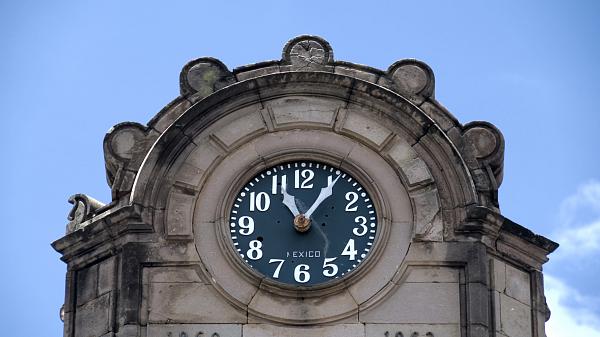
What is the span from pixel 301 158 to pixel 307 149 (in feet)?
0.58

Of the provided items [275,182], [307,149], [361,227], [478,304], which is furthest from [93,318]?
[478,304]

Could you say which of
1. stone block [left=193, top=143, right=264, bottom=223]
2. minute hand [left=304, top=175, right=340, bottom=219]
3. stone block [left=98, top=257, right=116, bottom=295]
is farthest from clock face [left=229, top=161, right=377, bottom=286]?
stone block [left=98, top=257, right=116, bottom=295]

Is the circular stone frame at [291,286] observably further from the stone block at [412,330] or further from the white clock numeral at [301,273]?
the stone block at [412,330]

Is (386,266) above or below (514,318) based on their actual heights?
above

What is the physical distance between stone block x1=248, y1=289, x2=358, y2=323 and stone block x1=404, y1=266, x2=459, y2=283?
1.09 meters

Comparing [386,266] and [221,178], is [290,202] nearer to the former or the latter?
[221,178]

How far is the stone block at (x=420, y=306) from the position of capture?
53750 mm

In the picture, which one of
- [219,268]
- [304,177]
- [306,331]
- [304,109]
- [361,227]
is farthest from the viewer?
[304,109]

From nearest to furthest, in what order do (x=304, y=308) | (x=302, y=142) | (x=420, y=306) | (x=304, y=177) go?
(x=304, y=308) < (x=420, y=306) < (x=304, y=177) < (x=302, y=142)

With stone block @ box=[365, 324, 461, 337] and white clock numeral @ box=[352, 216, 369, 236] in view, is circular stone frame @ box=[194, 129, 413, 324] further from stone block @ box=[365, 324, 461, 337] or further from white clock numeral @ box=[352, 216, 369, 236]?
stone block @ box=[365, 324, 461, 337]

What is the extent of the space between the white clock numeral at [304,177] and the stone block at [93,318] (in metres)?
3.59

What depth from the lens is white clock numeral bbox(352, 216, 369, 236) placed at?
54406 millimetres

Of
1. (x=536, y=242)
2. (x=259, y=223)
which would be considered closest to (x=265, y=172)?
(x=259, y=223)

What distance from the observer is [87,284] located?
55.0m
